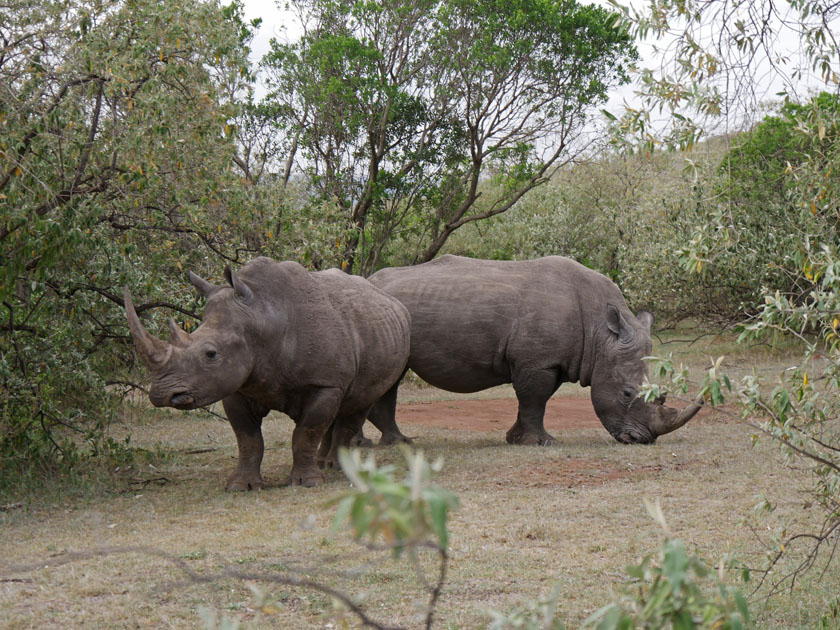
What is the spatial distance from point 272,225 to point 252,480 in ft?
9.01

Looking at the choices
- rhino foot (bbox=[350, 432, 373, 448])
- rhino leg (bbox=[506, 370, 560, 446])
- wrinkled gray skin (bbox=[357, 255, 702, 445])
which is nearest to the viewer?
wrinkled gray skin (bbox=[357, 255, 702, 445])

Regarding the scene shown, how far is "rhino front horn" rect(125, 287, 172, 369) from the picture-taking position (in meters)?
7.72

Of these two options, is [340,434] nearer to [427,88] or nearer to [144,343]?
[144,343]

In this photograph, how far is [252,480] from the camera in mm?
8961

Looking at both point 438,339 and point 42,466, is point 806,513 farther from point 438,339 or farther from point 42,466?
point 42,466

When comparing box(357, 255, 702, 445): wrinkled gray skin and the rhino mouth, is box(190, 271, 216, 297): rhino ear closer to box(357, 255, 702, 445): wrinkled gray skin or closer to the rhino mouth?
box(357, 255, 702, 445): wrinkled gray skin

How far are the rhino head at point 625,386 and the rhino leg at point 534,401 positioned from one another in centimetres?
57

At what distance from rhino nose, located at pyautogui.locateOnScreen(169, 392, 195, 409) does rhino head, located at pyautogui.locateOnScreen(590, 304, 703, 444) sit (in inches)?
208

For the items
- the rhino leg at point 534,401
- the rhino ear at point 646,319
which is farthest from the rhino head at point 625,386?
Answer: the rhino leg at point 534,401

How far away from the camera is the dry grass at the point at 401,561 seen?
17.7 feet

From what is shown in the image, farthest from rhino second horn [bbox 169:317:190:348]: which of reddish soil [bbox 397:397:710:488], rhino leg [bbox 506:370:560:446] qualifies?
rhino leg [bbox 506:370:560:446]

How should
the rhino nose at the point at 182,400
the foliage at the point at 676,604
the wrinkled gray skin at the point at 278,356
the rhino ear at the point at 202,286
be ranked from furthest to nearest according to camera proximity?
the rhino ear at the point at 202,286 < the wrinkled gray skin at the point at 278,356 < the rhino nose at the point at 182,400 < the foliage at the point at 676,604

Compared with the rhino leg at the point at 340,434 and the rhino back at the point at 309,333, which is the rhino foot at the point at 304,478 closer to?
the rhino back at the point at 309,333

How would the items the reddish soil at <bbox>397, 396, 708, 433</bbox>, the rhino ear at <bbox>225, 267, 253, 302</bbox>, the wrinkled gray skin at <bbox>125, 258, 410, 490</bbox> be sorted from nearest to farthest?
the wrinkled gray skin at <bbox>125, 258, 410, 490</bbox>
the rhino ear at <bbox>225, 267, 253, 302</bbox>
the reddish soil at <bbox>397, 396, 708, 433</bbox>
